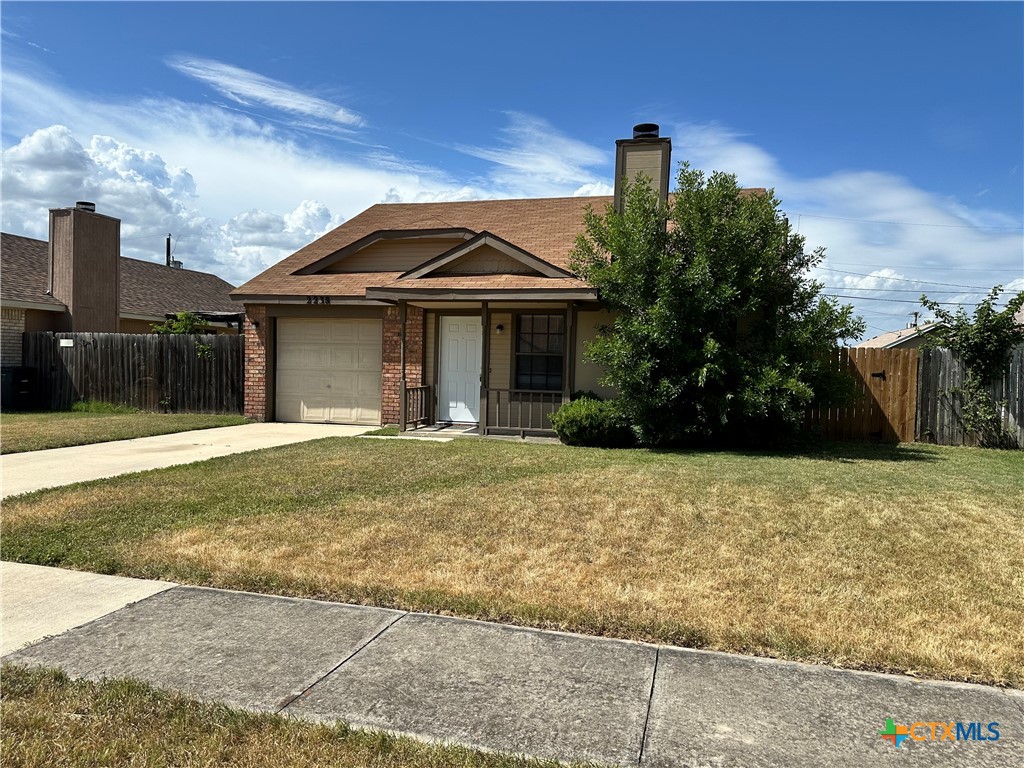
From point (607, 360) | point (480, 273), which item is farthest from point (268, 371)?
point (607, 360)

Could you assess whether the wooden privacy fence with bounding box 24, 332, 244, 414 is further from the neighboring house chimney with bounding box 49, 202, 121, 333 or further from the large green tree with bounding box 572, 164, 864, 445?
the large green tree with bounding box 572, 164, 864, 445

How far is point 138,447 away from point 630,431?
790 cm

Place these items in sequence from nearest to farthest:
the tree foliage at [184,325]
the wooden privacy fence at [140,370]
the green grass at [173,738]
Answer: the green grass at [173,738] → the wooden privacy fence at [140,370] → the tree foliage at [184,325]

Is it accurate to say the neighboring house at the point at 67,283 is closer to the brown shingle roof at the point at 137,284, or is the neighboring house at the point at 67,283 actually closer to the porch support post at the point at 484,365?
the brown shingle roof at the point at 137,284

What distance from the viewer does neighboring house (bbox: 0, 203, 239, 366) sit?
61.5ft

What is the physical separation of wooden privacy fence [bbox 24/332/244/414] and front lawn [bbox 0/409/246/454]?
0.49m

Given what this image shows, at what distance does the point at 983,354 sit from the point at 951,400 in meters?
0.95

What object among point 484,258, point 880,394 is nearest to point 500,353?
point 484,258

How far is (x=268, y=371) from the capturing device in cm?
1515

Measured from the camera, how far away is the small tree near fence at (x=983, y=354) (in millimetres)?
11820

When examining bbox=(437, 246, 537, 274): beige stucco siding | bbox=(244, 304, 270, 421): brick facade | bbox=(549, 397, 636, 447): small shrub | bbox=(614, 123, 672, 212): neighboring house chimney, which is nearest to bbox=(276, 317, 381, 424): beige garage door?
bbox=(244, 304, 270, 421): brick facade

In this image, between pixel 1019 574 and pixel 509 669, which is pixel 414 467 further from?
pixel 1019 574

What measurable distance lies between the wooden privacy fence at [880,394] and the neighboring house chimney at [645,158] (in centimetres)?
473

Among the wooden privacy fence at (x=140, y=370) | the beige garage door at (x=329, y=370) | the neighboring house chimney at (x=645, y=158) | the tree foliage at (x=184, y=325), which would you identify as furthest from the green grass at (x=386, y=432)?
the tree foliage at (x=184, y=325)
